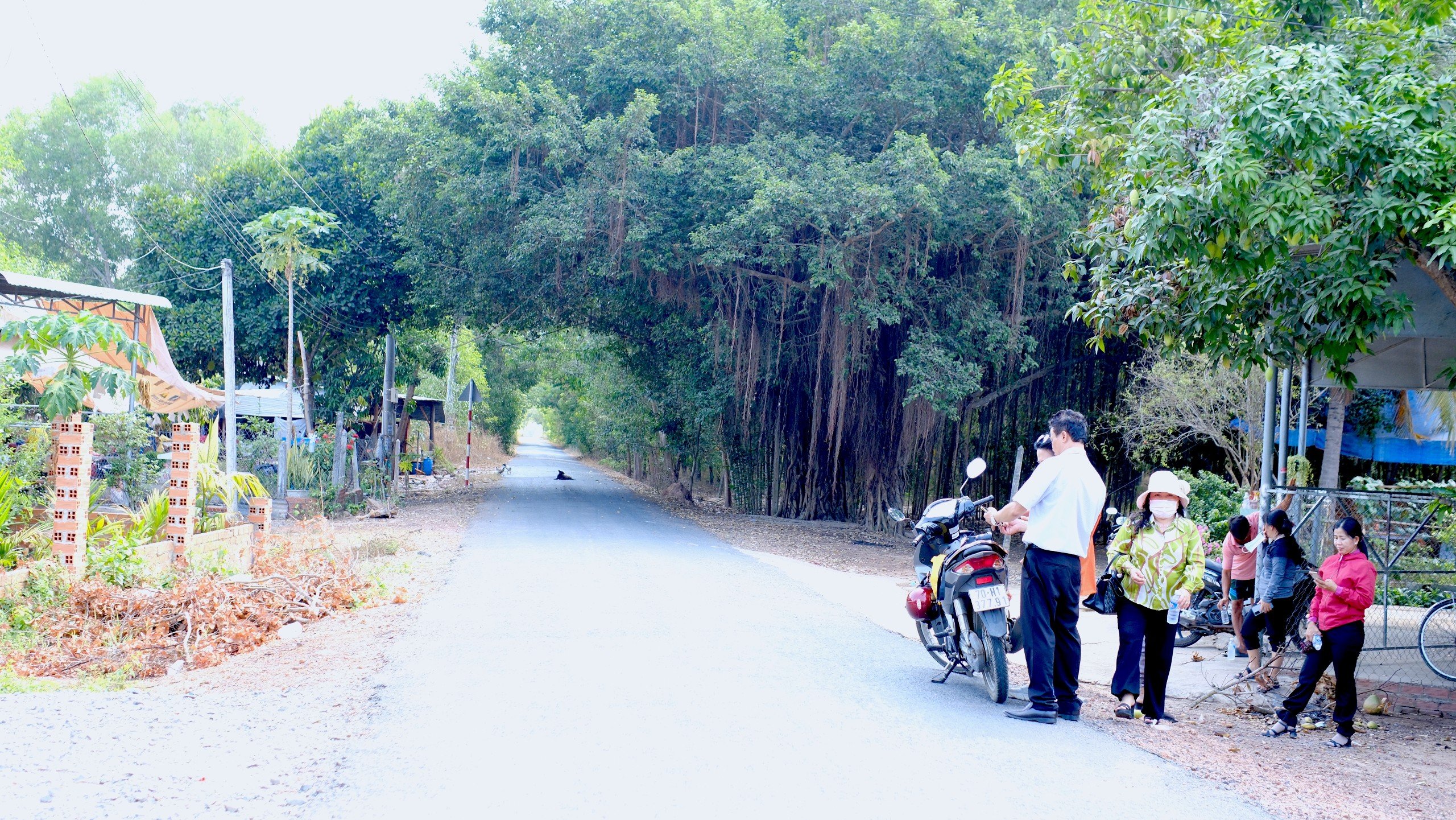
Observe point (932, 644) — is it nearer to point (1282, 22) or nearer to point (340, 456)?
point (1282, 22)

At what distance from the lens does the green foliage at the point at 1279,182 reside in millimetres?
5594

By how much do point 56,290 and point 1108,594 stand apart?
11.1m

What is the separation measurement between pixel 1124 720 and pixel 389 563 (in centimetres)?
843

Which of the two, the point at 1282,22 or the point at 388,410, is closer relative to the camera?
the point at 1282,22

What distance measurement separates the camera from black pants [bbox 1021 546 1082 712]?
574 cm

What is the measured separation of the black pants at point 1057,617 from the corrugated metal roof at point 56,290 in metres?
10.3

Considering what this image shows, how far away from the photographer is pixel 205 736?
4.94 m

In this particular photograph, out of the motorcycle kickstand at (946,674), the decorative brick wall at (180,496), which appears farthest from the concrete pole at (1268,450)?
the decorative brick wall at (180,496)

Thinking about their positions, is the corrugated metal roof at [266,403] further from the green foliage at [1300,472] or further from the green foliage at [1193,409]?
the green foliage at [1300,472]

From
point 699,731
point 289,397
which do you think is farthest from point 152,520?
point 289,397

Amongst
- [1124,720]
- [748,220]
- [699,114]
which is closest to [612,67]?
[699,114]

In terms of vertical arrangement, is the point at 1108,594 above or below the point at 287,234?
below

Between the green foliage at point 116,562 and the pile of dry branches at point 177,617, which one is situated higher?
the green foliage at point 116,562

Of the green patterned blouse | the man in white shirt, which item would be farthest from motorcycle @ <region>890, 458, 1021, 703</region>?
the green patterned blouse
